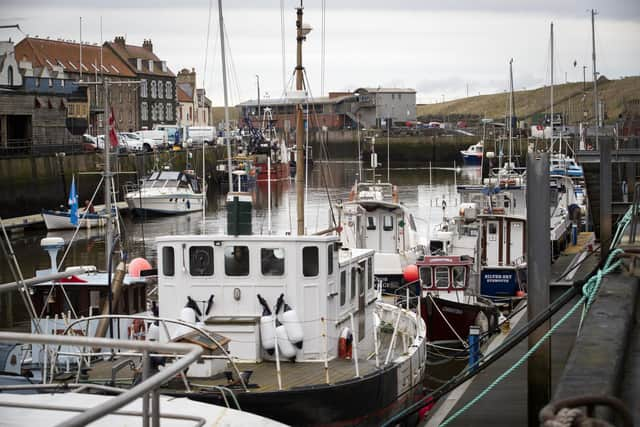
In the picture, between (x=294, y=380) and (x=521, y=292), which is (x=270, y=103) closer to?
(x=521, y=292)

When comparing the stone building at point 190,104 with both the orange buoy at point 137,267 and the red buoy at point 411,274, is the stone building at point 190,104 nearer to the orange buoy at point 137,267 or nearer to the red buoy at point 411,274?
the red buoy at point 411,274

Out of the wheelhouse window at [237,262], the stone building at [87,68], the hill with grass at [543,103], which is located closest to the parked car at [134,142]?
the stone building at [87,68]

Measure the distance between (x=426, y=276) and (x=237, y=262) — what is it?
10318mm

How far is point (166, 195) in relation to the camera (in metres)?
54.7

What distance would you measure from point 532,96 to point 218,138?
8696 cm

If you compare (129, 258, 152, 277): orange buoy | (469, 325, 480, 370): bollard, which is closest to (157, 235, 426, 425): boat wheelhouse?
(469, 325, 480, 370): bollard

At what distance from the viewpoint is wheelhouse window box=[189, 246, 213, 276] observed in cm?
1270

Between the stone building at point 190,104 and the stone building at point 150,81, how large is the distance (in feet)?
12.6

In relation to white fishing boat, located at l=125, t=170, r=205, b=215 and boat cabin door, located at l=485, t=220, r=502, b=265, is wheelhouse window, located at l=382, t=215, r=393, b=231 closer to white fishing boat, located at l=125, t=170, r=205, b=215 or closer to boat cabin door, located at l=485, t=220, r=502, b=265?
boat cabin door, located at l=485, t=220, r=502, b=265

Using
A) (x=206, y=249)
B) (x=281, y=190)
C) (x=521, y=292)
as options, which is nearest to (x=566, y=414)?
(x=206, y=249)

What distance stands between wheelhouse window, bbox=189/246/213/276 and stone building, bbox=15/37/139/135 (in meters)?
47.7

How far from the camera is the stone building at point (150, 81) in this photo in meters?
89.2

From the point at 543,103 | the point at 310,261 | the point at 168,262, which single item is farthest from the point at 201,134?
the point at 310,261

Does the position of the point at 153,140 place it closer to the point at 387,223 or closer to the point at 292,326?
the point at 387,223
